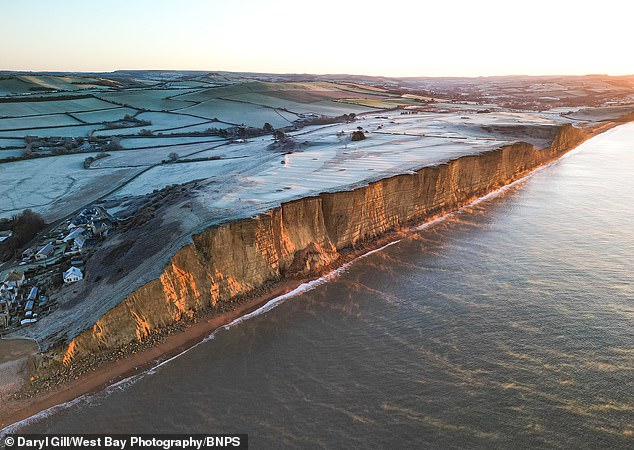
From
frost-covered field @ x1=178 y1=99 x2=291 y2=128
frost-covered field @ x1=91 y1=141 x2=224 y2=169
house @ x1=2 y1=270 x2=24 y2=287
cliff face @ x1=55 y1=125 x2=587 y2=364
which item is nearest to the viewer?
cliff face @ x1=55 y1=125 x2=587 y2=364

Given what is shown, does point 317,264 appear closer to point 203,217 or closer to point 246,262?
point 246,262

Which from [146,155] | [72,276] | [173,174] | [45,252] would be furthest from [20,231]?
[146,155]

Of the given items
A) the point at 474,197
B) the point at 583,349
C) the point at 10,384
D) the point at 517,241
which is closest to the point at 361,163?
the point at 474,197

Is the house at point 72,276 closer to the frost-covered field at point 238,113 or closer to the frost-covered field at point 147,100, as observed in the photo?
the frost-covered field at point 238,113

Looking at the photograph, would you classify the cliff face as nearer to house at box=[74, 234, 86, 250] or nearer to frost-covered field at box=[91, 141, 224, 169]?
house at box=[74, 234, 86, 250]

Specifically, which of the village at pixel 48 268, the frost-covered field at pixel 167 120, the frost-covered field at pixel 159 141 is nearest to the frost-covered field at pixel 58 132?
the frost-covered field at pixel 159 141

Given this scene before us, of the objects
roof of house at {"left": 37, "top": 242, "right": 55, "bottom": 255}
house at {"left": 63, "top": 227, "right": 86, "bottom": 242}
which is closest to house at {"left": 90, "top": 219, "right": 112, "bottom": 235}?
house at {"left": 63, "top": 227, "right": 86, "bottom": 242}

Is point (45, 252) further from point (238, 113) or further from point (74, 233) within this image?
point (238, 113)
